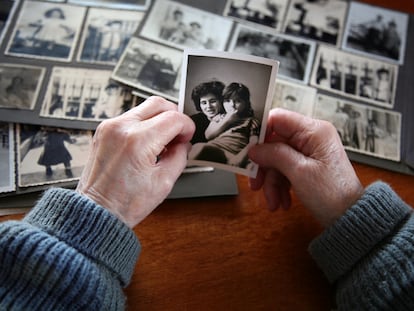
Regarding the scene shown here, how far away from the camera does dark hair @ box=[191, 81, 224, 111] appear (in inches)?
23.4

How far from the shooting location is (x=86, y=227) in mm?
487

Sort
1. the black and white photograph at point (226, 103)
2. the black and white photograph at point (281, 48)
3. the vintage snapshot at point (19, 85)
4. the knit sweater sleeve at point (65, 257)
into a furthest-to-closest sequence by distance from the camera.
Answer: the black and white photograph at point (281, 48), the vintage snapshot at point (19, 85), the black and white photograph at point (226, 103), the knit sweater sleeve at point (65, 257)

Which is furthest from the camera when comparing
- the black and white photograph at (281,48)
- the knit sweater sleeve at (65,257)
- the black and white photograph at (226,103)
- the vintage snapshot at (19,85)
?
the black and white photograph at (281,48)

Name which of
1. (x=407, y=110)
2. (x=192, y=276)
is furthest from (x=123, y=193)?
(x=407, y=110)

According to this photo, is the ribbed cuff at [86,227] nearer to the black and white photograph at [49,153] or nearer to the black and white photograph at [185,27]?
the black and white photograph at [49,153]

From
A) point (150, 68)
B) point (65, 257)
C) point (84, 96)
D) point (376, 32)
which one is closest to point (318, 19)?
point (376, 32)

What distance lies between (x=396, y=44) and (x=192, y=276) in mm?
694

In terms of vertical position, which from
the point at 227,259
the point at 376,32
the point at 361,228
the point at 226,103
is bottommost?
the point at 227,259

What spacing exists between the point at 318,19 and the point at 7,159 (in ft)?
2.36

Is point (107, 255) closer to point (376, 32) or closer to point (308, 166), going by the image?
point (308, 166)

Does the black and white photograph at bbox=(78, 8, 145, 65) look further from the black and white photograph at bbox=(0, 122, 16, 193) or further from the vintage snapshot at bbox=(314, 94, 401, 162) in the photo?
the vintage snapshot at bbox=(314, 94, 401, 162)

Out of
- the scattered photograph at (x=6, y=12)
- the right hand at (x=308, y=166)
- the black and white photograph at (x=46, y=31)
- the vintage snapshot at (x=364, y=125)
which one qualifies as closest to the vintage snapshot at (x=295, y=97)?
the vintage snapshot at (x=364, y=125)

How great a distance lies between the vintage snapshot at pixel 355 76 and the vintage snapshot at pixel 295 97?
3 cm

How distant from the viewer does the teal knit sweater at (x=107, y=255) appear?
45 centimetres
